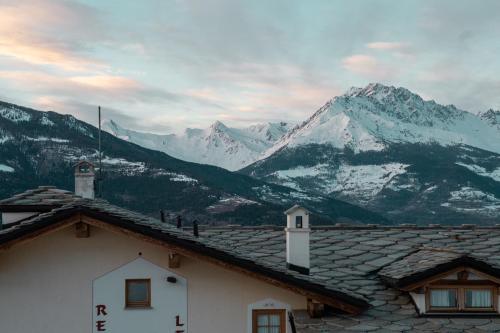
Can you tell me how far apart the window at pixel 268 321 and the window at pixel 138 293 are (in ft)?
7.55

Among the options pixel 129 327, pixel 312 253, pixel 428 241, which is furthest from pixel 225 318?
pixel 428 241

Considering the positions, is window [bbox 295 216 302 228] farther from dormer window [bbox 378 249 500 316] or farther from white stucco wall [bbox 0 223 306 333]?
dormer window [bbox 378 249 500 316]

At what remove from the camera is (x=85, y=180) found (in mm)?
18609

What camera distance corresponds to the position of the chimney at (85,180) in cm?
1856

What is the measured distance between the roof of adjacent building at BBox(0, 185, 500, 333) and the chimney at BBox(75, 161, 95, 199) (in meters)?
2.42

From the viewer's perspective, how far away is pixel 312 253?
17.7 meters

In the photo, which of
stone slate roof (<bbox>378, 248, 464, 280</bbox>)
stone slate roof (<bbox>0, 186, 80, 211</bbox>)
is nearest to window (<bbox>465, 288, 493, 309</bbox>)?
stone slate roof (<bbox>378, 248, 464, 280</bbox>)

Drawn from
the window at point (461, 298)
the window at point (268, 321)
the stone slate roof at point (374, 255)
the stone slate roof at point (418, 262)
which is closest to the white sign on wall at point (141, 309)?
the window at point (268, 321)

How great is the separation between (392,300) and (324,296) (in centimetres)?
179

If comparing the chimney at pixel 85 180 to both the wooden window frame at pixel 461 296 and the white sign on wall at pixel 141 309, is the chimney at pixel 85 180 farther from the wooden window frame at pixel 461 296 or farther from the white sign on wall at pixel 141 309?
the wooden window frame at pixel 461 296

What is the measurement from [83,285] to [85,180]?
561 centimetres

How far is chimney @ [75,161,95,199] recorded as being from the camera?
18562mm

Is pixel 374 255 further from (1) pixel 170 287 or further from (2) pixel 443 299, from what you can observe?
(1) pixel 170 287

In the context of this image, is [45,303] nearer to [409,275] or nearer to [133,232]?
[133,232]
